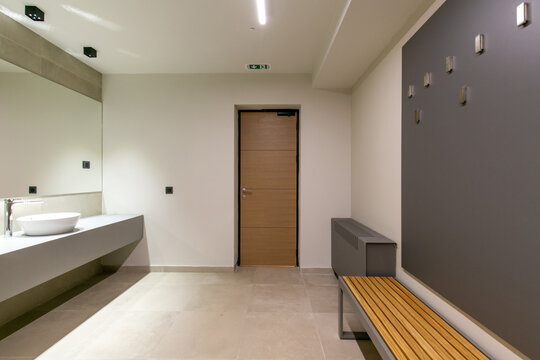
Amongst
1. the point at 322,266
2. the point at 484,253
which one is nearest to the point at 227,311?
the point at 322,266

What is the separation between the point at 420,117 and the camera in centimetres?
184

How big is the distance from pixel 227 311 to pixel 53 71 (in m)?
3.23

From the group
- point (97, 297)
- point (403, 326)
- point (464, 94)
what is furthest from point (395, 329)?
point (97, 297)

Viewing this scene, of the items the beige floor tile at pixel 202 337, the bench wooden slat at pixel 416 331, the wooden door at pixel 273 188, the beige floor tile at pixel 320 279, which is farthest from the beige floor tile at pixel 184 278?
the bench wooden slat at pixel 416 331

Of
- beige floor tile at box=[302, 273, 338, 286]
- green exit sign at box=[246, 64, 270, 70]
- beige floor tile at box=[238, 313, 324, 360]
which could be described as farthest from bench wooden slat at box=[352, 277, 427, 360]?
green exit sign at box=[246, 64, 270, 70]

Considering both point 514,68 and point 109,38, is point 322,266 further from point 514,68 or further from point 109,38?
point 109,38

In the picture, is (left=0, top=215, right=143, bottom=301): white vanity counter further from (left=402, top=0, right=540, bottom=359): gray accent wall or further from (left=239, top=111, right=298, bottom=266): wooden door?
(left=402, top=0, right=540, bottom=359): gray accent wall

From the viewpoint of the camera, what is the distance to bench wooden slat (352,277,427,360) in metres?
1.24

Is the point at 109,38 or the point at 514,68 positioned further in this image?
the point at 109,38

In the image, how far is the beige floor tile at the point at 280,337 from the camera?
1.97 metres

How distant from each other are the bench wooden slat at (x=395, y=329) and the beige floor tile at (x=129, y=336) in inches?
67.5

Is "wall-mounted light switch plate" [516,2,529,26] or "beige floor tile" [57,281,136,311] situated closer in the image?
"wall-mounted light switch plate" [516,2,529,26]

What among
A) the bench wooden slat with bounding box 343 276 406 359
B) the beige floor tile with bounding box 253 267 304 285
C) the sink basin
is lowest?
the beige floor tile with bounding box 253 267 304 285

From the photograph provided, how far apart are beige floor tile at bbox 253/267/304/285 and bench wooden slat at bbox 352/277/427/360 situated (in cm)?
158
